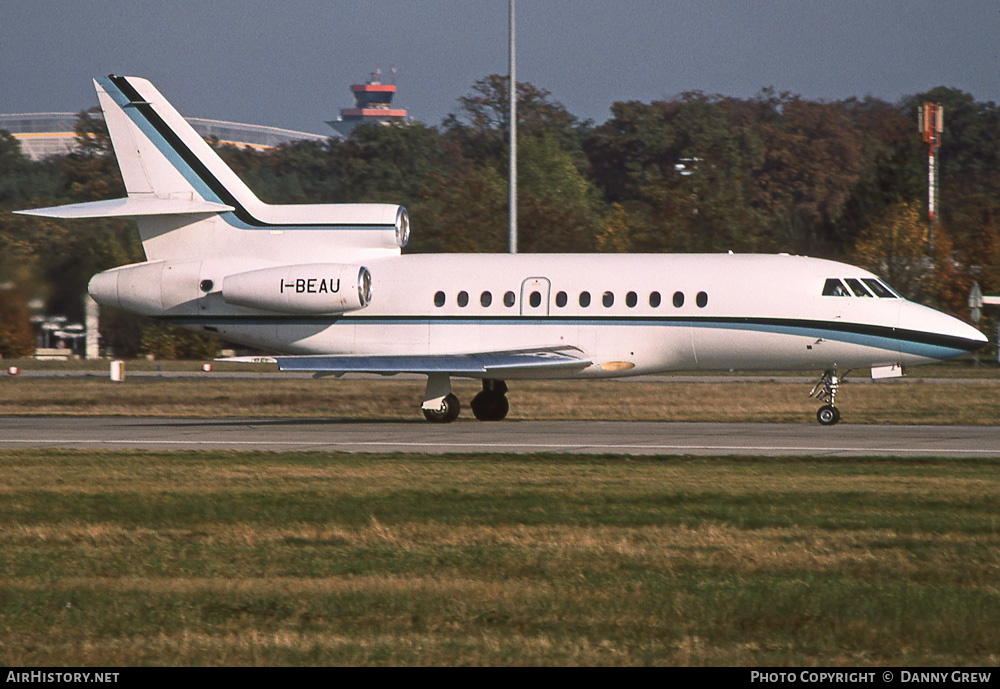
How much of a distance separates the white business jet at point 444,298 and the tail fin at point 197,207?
0.03 m

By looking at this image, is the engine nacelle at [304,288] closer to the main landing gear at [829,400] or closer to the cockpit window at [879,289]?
the main landing gear at [829,400]

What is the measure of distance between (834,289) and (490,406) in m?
7.53

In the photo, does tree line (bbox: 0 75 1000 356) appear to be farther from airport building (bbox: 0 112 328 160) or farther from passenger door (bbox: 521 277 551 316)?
airport building (bbox: 0 112 328 160)

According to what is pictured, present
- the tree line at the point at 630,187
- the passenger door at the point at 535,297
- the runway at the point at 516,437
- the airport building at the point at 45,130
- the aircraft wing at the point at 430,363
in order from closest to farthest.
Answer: the runway at the point at 516,437 < the aircraft wing at the point at 430,363 < the passenger door at the point at 535,297 < the tree line at the point at 630,187 < the airport building at the point at 45,130

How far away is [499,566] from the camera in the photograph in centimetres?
1062

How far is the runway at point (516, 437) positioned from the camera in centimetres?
2019

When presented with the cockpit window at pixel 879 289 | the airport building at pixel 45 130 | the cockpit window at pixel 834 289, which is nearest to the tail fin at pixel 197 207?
the cockpit window at pixel 834 289

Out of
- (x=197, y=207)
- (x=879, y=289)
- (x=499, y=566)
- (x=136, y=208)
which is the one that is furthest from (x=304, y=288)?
(x=499, y=566)

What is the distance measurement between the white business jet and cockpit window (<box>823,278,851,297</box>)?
0.03 meters

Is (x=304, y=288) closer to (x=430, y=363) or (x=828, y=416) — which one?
(x=430, y=363)

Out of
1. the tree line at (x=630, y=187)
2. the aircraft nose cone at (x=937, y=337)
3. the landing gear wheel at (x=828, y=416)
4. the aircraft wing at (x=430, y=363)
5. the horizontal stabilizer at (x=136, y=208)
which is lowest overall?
the landing gear wheel at (x=828, y=416)

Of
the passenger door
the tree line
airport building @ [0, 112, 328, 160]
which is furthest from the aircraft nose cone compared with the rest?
airport building @ [0, 112, 328, 160]

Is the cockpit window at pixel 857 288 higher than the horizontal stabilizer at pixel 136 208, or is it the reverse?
the horizontal stabilizer at pixel 136 208
